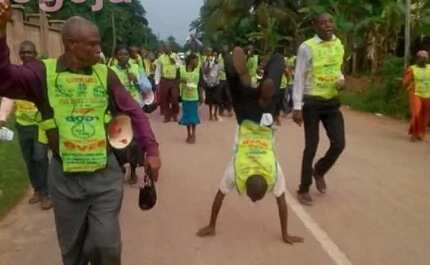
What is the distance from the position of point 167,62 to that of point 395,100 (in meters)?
6.48

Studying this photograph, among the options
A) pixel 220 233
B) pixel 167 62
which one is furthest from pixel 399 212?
pixel 167 62

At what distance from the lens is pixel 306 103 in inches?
309

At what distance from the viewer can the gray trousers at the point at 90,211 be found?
440cm

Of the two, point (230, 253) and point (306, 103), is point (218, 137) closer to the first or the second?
point (306, 103)

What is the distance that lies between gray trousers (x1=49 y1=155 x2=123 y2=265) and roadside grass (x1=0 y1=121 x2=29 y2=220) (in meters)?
3.46

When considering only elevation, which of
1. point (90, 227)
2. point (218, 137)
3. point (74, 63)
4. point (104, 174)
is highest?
point (74, 63)

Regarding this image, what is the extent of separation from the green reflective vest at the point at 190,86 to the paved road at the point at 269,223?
3664mm

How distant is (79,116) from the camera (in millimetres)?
4344

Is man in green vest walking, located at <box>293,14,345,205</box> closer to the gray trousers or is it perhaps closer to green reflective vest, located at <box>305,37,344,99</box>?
green reflective vest, located at <box>305,37,344,99</box>

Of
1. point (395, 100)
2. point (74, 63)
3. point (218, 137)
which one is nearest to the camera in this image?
point (74, 63)

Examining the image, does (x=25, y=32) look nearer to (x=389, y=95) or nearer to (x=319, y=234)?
(x=389, y=95)

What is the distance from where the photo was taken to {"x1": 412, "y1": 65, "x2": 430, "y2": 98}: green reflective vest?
13680 millimetres

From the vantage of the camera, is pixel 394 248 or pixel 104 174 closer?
pixel 104 174

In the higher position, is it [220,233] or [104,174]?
[104,174]
